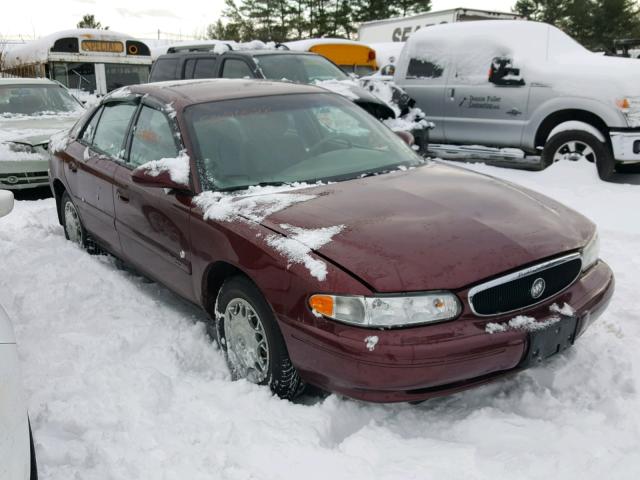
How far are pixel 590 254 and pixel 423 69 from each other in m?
6.99

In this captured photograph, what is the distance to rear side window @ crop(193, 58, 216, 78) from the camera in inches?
354

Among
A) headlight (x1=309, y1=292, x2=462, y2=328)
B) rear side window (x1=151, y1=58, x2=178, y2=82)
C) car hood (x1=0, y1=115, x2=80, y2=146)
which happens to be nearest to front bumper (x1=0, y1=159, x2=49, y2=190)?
car hood (x1=0, y1=115, x2=80, y2=146)

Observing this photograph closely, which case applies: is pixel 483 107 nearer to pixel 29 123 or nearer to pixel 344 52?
pixel 29 123

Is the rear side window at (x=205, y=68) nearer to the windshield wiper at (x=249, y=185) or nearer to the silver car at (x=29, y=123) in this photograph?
the silver car at (x=29, y=123)

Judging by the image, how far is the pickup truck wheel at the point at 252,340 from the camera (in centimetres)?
281

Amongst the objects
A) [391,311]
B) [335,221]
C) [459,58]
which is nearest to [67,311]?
[335,221]

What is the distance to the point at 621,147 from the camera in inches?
282

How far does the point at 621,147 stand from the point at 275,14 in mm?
43598

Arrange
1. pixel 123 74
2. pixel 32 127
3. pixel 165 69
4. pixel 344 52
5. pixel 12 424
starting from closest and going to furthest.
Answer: pixel 12 424 < pixel 32 127 < pixel 165 69 < pixel 123 74 < pixel 344 52

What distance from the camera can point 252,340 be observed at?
2992mm

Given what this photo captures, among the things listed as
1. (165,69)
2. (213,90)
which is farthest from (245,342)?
(165,69)

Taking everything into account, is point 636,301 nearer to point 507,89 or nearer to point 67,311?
point 67,311

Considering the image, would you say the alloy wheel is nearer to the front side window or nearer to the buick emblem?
the front side window

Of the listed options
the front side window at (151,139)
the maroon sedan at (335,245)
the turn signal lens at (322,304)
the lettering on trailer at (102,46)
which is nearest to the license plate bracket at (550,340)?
the maroon sedan at (335,245)
